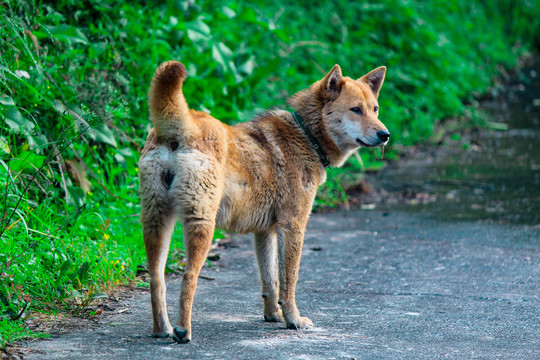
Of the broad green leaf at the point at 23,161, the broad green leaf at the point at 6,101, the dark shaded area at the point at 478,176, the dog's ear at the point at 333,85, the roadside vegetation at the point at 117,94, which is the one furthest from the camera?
the dark shaded area at the point at 478,176

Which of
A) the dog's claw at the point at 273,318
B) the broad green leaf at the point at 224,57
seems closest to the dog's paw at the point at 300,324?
the dog's claw at the point at 273,318

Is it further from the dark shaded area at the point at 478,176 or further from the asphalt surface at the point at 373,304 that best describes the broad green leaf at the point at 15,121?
the dark shaded area at the point at 478,176

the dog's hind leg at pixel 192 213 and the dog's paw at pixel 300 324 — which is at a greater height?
the dog's hind leg at pixel 192 213

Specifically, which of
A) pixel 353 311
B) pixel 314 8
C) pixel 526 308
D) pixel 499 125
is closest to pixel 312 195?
pixel 353 311

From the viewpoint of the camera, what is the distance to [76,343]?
367cm

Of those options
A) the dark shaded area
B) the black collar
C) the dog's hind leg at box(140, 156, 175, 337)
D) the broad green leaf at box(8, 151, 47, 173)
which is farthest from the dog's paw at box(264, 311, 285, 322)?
the dark shaded area

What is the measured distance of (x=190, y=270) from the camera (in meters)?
3.75

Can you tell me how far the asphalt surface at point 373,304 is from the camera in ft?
12.2

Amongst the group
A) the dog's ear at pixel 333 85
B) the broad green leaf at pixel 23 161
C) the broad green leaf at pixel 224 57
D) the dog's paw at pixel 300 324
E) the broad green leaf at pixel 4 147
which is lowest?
the dog's paw at pixel 300 324

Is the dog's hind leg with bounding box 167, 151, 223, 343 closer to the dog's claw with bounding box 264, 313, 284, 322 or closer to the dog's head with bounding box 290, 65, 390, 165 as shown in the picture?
the dog's claw with bounding box 264, 313, 284, 322

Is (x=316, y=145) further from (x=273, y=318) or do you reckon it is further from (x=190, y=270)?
(x=190, y=270)

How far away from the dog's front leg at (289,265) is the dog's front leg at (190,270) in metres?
0.71

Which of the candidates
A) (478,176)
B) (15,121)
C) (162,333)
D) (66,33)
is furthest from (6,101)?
(478,176)

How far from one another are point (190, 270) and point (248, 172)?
2.58 ft
